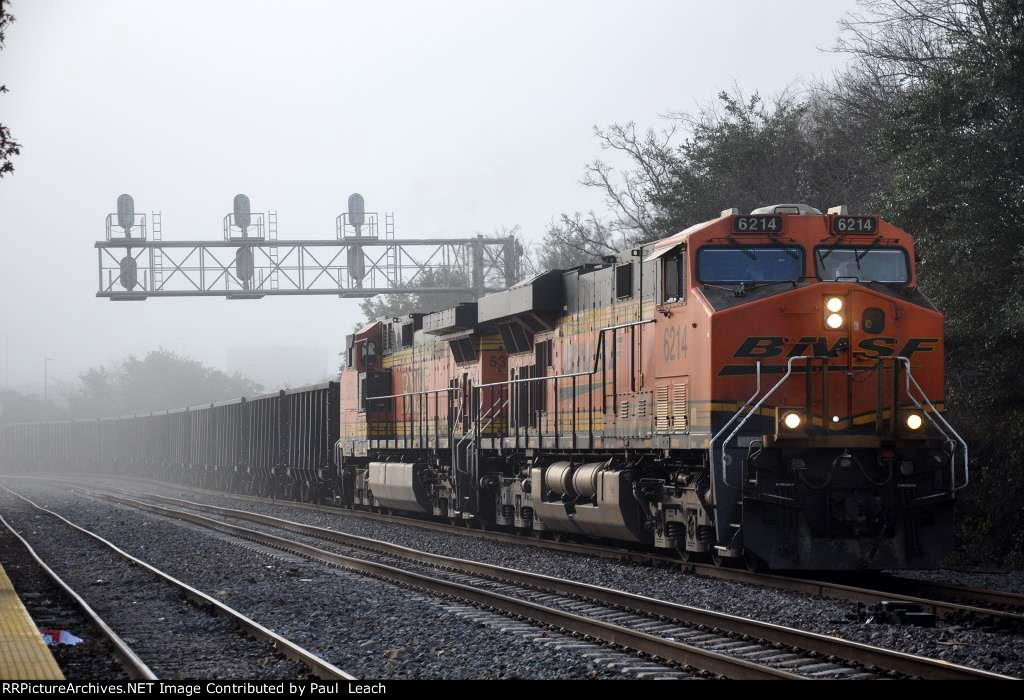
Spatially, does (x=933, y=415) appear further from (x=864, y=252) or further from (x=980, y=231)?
(x=980, y=231)

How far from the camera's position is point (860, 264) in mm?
13578

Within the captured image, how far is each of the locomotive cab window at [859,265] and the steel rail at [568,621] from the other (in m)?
4.88

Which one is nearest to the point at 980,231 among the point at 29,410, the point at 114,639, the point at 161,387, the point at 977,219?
the point at 977,219

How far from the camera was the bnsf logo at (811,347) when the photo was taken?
42.7 ft

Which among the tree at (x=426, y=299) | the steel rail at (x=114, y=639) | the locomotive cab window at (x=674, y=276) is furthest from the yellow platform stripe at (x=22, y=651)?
the tree at (x=426, y=299)

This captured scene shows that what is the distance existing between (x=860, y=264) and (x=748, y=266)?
1.21 m

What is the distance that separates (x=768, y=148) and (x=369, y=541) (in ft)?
52.0

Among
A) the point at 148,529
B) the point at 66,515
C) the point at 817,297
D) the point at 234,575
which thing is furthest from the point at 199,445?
the point at 817,297

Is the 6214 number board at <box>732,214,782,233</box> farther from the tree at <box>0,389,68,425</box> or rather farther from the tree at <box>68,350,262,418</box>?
the tree at <box>0,389,68,425</box>

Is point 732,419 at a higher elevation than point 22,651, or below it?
higher

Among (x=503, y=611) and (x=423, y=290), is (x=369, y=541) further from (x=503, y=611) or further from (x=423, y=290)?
(x=423, y=290)

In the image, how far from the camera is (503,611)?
1145 cm

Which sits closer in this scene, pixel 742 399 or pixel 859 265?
pixel 742 399
